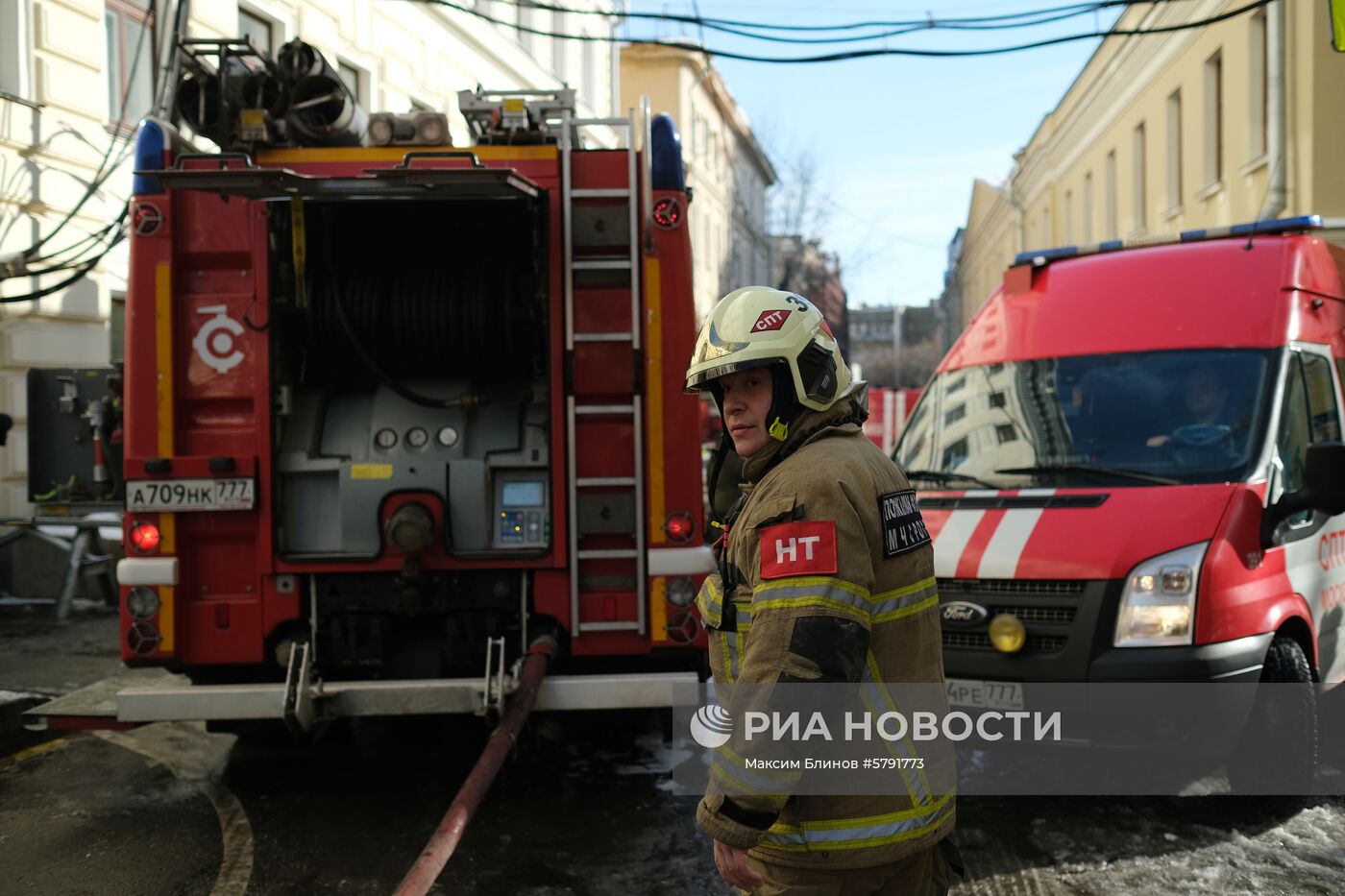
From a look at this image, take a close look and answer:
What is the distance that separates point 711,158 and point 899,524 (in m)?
43.2

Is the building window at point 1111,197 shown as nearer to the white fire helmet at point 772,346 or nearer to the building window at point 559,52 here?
the building window at point 559,52

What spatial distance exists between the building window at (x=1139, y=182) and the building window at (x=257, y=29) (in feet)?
51.4

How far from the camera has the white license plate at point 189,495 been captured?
5184 millimetres

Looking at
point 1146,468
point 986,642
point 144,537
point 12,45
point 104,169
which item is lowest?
point 986,642

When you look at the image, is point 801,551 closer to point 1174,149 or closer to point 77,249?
point 77,249

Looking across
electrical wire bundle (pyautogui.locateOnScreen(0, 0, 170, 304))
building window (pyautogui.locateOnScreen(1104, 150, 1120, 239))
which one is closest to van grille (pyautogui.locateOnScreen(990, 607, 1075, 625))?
electrical wire bundle (pyautogui.locateOnScreen(0, 0, 170, 304))

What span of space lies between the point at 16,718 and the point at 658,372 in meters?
3.87

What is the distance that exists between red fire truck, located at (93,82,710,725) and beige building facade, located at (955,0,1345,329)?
38.3ft

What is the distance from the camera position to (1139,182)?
74.6 ft

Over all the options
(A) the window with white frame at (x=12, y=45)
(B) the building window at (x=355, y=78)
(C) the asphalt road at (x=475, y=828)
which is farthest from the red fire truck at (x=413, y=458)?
(B) the building window at (x=355, y=78)

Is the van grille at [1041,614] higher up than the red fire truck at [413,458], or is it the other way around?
the red fire truck at [413,458]

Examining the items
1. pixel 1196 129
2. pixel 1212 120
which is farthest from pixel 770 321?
pixel 1196 129

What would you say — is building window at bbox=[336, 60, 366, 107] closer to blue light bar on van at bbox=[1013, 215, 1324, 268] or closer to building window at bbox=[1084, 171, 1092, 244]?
blue light bar on van at bbox=[1013, 215, 1324, 268]

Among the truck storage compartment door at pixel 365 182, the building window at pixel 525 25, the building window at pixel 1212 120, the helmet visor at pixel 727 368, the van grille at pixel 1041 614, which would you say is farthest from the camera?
the building window at pixel 525 25
